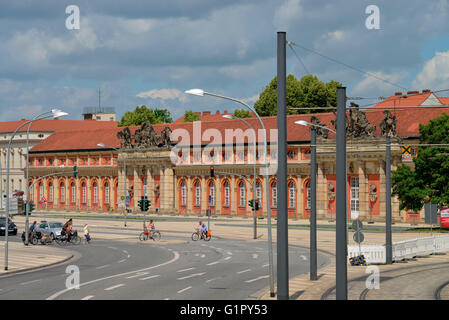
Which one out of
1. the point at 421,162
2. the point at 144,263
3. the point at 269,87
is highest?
the point at 269,87

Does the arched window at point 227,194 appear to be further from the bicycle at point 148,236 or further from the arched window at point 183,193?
the bicycle at point 148,236

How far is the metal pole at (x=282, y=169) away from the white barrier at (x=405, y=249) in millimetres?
15162

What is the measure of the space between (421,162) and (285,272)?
43334 millimetres

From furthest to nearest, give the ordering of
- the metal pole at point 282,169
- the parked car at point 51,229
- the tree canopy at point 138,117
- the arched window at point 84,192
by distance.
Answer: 1. the tree canopy at point 138,117
2. the arched window at point 84,192
3. the parked car at point 51,229
4. the metal pole at point 282,169

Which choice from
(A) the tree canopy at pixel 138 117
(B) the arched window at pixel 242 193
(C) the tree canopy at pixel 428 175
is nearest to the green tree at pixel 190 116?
(A) the tree canopy at pixel 138 117

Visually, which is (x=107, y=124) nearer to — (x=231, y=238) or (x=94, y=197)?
(x=94, y=197)

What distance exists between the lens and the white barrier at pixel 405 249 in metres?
36.4

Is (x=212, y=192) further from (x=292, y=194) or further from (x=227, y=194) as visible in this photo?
(x=292, y=194)

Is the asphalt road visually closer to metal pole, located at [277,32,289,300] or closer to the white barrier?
the white barrier

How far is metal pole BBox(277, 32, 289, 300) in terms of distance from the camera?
20672 millimetres

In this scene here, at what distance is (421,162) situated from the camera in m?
61.8

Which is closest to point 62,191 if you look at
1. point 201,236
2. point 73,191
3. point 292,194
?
point 73,191

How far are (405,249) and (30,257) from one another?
2064 cm
